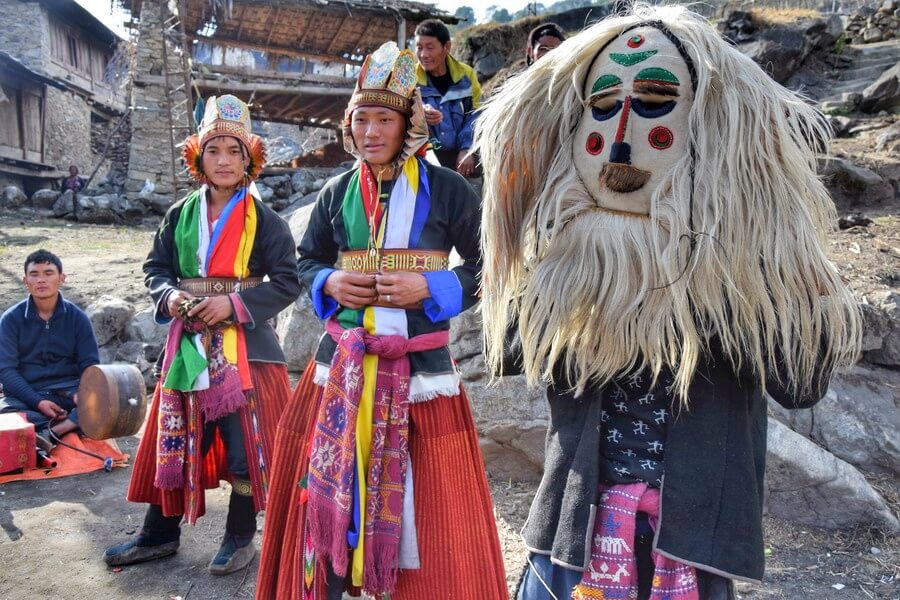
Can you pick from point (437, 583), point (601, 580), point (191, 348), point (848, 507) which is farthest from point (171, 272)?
point (848, 507)

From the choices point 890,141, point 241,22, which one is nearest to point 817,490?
point 890,141

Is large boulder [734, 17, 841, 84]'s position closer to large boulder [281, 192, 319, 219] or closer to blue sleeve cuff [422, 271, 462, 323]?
large boulder [281, 192, 319, 219]

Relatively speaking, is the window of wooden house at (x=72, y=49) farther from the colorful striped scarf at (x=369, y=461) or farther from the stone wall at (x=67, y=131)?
the colorful striped scarf at (x=369, y=461)

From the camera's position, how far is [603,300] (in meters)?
1.31

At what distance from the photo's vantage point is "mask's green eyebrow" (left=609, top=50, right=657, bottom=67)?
4.49 feet

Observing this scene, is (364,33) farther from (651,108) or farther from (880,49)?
(651,108)

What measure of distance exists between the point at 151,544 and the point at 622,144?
2.86 metres

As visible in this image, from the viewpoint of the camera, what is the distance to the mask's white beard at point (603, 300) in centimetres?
127

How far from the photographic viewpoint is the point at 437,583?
202 cm

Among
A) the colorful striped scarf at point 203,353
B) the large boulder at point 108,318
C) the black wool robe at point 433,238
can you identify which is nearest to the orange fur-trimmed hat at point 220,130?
the colorful striped scarf at point 203,353

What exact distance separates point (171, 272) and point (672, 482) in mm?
2436

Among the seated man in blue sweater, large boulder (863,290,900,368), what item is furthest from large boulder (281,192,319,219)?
large boulder (863,290,900,368)

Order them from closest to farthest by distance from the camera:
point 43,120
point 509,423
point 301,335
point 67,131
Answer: point 509,423 → point 301,335 → point 43,120 → point 67,131

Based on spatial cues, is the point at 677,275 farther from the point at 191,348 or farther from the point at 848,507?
the point at 848,507
